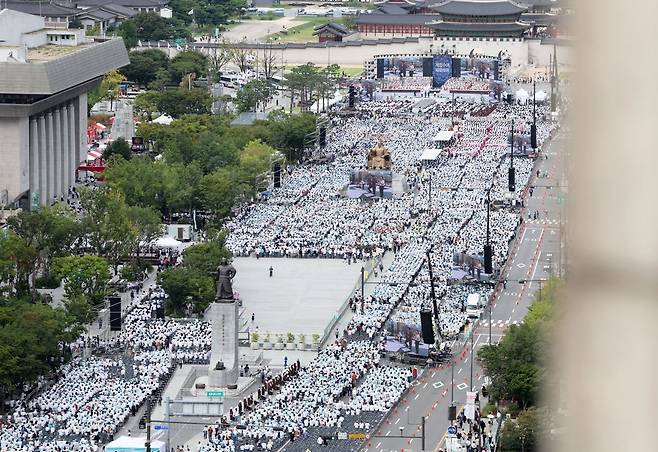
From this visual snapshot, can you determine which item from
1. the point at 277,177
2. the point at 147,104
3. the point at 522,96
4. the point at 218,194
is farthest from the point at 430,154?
the point at 522,96

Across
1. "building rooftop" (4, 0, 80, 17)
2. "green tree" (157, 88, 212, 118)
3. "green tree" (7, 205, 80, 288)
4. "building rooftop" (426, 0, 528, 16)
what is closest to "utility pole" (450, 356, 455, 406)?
"green tree" (7, 205, 80, 288)

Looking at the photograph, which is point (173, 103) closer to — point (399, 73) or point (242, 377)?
point (399, 73)

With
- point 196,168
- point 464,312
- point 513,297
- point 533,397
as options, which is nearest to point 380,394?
point 533,397

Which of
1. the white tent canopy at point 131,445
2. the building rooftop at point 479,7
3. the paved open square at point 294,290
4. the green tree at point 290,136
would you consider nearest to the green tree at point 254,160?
the green tree at point 290,136

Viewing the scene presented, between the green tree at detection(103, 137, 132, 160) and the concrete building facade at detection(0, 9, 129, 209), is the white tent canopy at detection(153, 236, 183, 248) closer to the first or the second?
the concrete building facade at detection(0, 9, 129, 209)

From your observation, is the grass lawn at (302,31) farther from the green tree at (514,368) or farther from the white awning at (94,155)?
the green tree at (514,368)

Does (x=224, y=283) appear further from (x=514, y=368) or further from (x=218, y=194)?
(x=218, y=194)
